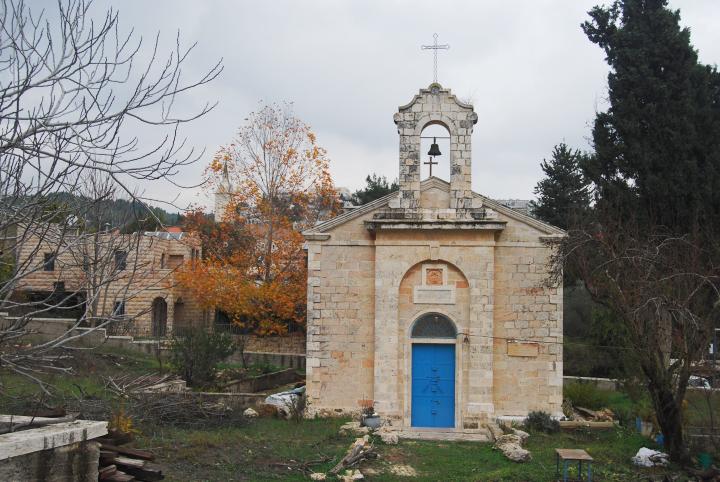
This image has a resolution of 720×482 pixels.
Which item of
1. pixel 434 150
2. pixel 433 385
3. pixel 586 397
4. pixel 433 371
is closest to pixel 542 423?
pixel 433 385

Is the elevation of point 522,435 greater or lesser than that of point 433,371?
lesser

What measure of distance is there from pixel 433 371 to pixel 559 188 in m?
20.7

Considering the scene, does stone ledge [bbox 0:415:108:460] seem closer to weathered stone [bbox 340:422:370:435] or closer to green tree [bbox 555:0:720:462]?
weathered stone [bbox 340:422:370:435]

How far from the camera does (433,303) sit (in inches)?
674

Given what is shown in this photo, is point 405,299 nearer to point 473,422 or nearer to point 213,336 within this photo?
point 473,422

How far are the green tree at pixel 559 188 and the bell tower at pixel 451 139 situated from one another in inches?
690

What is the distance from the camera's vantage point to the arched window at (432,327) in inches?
675

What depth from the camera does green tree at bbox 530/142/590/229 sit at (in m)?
33.9

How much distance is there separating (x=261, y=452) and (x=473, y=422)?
603 centimetres

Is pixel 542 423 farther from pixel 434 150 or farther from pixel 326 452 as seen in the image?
pixel 434 150

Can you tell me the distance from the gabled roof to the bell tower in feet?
0.78

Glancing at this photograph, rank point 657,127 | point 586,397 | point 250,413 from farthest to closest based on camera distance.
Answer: point 657,127
point 586,397
point 250,413

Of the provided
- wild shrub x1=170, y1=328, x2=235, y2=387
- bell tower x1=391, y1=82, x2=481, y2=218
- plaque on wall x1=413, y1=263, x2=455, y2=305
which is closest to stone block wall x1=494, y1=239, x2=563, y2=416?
plaque on wall x1=413, y1=263, x2=455, y2=305

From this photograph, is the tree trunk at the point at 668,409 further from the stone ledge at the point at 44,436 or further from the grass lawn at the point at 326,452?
the stone ledge at the point at 44,436
